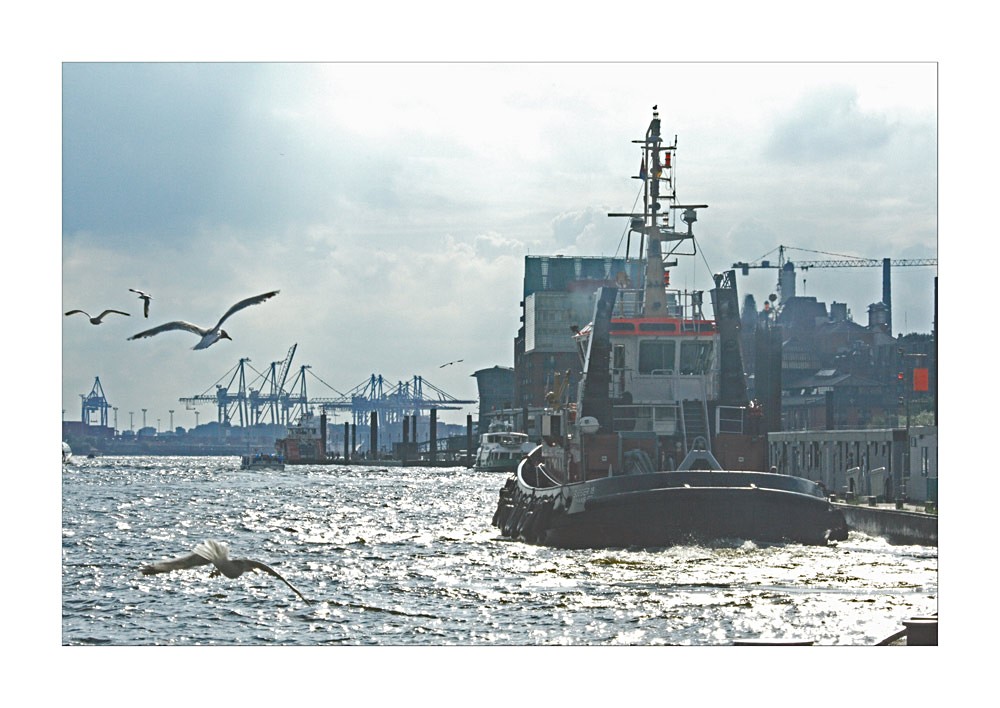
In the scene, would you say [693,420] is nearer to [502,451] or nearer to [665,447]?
[665,447]

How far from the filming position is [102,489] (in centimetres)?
8506

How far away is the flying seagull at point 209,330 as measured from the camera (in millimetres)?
17078

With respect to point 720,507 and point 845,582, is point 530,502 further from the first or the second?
point 845,582

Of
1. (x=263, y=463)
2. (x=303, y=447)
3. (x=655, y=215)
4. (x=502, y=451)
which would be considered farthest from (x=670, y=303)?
(x=303, y=447)

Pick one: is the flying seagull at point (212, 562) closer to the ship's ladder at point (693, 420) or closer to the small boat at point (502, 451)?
the ship's ladder at point (693, 420)

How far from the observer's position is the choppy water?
21484 mm

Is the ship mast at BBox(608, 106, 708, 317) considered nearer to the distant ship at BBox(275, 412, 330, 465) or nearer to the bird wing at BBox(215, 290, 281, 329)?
the bird wing at BBox(215, 290, 281, 329)

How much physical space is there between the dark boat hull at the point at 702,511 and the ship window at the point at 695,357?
13.3 ft

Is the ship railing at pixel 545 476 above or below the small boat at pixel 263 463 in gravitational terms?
above

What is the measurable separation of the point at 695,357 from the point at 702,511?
5.09 meters

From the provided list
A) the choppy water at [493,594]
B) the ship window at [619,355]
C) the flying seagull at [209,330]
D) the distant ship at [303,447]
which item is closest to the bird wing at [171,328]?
the flying seagull at [209,330]

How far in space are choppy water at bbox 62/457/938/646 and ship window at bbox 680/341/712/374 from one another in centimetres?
503
